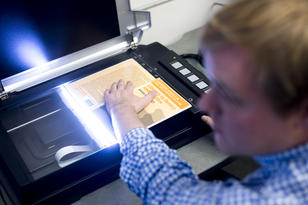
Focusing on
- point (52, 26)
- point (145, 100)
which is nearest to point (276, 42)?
point (145, 100)

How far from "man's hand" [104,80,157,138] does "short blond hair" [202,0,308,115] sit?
15.5 inches

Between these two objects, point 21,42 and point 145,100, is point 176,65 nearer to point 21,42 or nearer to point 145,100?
point 145,100

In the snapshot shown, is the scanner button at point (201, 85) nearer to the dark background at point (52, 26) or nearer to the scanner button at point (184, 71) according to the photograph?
the scanner button at point (184, 71)

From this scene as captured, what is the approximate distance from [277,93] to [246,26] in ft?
0.31

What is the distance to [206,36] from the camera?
1.74 feet

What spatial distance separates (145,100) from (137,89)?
0.21ft

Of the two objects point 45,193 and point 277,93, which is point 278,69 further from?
point 45,193

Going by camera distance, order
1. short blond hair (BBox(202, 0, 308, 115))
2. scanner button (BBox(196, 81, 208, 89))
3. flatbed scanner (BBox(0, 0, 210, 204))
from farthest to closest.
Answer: scanner button (BBox(196, 81, 208, 89)), flatbed scanner (BBox(0, 0, 210, 204)), short blond hair (BBox(202, 0, 308, 115))

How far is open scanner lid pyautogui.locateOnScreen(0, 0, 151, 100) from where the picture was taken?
3.17 feet

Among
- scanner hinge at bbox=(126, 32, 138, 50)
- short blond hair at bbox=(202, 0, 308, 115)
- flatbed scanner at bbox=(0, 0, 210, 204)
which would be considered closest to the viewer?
short blond hair at bbox=(202, 0, 308, 115)

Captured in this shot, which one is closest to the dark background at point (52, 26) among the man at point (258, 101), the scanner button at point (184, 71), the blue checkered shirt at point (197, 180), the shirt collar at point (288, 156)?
the scanner button at point (184, 71)

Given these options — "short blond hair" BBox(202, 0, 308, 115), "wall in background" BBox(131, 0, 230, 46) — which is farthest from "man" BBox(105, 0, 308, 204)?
"wall in background" BBox(131, 0, 230, 46)

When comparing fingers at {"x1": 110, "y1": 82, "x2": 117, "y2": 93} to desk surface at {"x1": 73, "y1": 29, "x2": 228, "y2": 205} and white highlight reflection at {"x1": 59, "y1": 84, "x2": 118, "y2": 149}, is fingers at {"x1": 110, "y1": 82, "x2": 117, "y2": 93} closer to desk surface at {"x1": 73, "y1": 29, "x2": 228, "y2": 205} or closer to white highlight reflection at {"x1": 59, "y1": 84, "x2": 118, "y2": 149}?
white highlight reflection at {"x1": 59, "y1": 84, "x2": 118, "y2": 149}

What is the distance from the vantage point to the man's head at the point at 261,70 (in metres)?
0.46
